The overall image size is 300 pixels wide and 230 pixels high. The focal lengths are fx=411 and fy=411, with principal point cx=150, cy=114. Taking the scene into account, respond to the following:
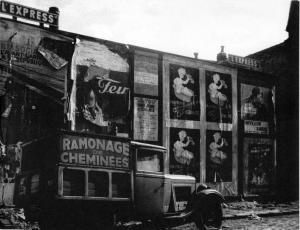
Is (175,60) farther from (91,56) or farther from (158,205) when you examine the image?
(158,205)

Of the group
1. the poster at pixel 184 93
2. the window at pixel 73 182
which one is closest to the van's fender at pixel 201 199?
the window at pixel 73 182

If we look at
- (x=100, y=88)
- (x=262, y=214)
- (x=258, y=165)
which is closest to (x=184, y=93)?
(x=100, y=88)

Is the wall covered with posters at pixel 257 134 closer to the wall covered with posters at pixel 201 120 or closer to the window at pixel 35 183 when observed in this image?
the wall covered with posters at pixel 201 120

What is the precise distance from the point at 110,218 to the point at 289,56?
15.9 metres

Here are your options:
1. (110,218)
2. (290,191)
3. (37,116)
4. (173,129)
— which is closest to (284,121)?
(290,191)

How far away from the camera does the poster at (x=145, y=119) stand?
15359 mm

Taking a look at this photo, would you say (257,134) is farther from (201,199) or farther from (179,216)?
(179,216)

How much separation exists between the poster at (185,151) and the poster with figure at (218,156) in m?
0.58

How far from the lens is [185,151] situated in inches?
652

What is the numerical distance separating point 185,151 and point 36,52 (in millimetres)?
6984

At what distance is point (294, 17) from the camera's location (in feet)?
70.4

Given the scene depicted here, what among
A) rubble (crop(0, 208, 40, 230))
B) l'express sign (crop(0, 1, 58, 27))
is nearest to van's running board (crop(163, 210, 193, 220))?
rubble (crop(0, 208, 40, 230))

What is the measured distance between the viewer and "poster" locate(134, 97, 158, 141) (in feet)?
50.4

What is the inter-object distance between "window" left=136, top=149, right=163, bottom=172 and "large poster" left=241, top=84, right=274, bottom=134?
Result: 9.93 m
